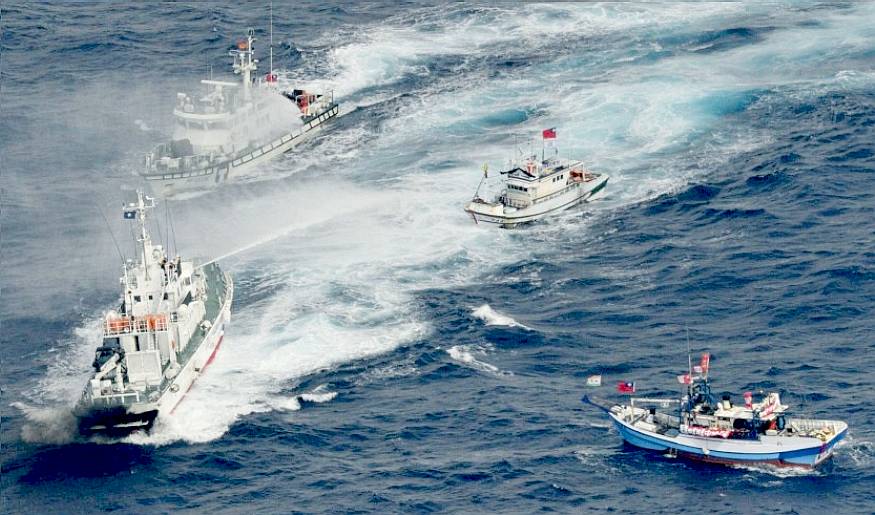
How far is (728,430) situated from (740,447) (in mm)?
1680

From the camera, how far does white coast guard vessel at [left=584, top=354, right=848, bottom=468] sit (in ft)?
458

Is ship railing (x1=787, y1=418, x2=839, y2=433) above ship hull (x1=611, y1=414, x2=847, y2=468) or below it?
above

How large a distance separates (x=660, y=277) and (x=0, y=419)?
6643cm

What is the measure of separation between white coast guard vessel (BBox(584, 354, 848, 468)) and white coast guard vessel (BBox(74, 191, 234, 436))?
4060 cm

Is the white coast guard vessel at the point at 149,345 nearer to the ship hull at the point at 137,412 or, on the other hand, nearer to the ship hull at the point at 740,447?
the ship hull at the point at 137,412

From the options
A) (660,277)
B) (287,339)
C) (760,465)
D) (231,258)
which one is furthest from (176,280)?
(760,465)

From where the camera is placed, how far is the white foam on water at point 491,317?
557 ft

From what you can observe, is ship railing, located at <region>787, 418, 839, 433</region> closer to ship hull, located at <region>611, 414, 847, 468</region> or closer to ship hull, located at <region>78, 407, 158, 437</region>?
ship hull, located at <region>611, 414, 847, 468</region>

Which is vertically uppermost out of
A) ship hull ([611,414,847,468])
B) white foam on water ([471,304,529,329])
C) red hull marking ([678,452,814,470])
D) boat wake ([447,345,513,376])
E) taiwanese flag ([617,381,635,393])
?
taiwanese flag ([617,381,635,393])

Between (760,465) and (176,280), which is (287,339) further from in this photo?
(760,465)

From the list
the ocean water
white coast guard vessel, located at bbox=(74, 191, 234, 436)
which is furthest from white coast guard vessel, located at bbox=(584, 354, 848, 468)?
white coast guard vessel, located at bbox=(74, 191, 234, 436)

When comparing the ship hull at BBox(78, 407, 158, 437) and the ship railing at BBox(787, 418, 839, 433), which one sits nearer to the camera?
the ship railing at BBox(787, 418, 839, 433)

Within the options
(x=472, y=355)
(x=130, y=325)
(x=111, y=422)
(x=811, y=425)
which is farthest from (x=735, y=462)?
(x=130, y=325)

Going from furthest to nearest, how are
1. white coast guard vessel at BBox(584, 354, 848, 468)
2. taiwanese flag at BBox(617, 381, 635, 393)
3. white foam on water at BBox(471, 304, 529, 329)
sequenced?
white foam on water at BBox(471, 304, 529, 329) → taiwanese flag at BBox(617, 381, 635, 393) → white coast guard vessel at BBox(584, 354, 848, 468)
